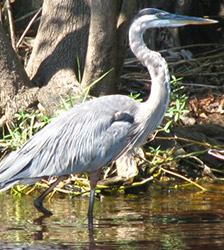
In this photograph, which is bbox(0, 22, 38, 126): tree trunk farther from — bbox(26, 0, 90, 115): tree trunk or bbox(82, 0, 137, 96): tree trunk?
bbox(82, 0, 137, 96): tree trunk

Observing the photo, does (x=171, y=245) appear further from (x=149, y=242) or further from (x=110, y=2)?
(x=110, y=2)

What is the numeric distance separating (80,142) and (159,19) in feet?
4.56

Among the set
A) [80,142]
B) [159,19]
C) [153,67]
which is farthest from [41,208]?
[159,19]

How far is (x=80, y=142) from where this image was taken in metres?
6.96

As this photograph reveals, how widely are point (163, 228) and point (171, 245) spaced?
0.60 m

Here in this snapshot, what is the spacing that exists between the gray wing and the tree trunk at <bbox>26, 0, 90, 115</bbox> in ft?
6.81

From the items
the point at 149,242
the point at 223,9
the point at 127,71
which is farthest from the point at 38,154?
the point at 223,9

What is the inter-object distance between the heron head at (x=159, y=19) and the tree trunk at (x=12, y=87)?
2.28 meters

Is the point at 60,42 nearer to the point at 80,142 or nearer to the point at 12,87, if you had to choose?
the point at 12,87

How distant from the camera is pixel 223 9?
11.9 m

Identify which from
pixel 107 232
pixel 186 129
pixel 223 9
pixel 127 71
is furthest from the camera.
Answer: pixel 223 9

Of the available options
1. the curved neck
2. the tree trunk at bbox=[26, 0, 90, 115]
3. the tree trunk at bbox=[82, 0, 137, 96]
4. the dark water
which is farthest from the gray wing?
the tree trunk at bbox=[26, 0, 90, 115]

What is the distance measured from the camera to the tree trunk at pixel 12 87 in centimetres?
881

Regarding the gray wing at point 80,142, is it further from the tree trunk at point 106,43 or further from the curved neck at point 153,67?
the tree trunk at point 106,43
